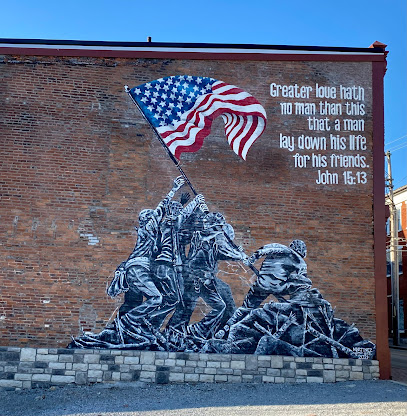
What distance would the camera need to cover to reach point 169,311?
1237 cm

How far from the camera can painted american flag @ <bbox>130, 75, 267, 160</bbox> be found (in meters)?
13.2

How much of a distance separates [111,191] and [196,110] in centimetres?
294

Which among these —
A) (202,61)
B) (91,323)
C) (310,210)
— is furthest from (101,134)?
(310,210)

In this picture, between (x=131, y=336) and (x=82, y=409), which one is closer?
(x=82, y=409)

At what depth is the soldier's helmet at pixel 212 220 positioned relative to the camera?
42.1 ft

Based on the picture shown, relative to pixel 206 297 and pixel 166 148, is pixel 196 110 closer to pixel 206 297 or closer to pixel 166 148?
pixel 166 148

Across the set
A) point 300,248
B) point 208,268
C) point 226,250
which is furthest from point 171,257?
point 300,248

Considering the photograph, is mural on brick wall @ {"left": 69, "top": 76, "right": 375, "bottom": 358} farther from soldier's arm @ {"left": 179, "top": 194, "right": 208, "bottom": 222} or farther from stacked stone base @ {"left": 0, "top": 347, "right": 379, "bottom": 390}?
stacked stone base @ {"left": 0, "top": 347, "right": 379, "bottom": 390}

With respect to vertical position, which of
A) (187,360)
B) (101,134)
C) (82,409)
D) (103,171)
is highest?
(101,134)

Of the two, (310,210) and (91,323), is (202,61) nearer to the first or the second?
(310,210)

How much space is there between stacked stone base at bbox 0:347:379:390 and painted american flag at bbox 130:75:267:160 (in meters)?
4.84

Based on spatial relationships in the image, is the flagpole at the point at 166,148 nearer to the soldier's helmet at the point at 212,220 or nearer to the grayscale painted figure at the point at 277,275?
the soldier's helmet at the point at 212,220

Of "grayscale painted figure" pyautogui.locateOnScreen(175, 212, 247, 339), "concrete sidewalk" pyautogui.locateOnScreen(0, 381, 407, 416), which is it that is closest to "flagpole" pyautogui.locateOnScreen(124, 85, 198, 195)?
"grayscale painted figure" pyautogui.locateOnScreen(175, 212, 247, 339)

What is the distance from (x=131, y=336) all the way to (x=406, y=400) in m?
5.94
